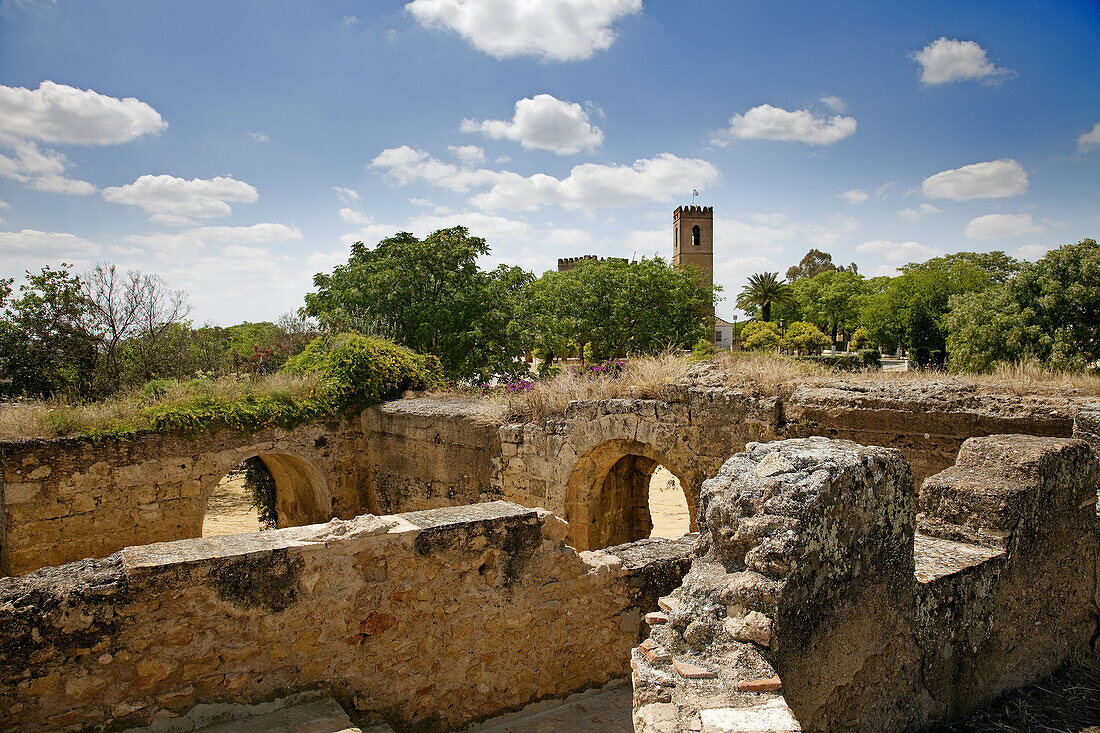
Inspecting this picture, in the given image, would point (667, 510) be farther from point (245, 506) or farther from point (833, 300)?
point (833, 300)

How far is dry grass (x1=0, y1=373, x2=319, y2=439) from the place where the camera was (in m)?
7.83

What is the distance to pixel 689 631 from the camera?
2650 mm

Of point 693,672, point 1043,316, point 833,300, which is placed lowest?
point 693,672

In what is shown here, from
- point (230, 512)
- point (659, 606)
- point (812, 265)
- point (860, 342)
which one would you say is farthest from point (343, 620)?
point (812, 265)

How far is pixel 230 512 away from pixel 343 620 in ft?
37.5

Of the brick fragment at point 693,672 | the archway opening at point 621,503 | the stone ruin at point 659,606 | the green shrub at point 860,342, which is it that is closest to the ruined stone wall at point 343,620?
the stone ruin at point 659,606

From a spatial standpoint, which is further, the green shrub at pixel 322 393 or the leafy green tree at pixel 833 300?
the leafy green tree at pixel 833 300

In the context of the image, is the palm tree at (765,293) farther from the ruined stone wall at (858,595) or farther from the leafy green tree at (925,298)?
the ruined stone wall at (858,595)

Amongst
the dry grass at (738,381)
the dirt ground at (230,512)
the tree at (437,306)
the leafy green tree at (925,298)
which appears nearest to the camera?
the dry grass at (738,381)

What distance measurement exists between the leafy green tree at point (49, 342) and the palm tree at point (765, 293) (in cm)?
4680

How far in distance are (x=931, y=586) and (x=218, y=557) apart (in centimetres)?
374

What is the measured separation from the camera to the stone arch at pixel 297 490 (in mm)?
10094

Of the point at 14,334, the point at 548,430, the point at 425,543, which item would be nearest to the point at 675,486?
the point at 548,430

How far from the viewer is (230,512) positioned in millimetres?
13562
